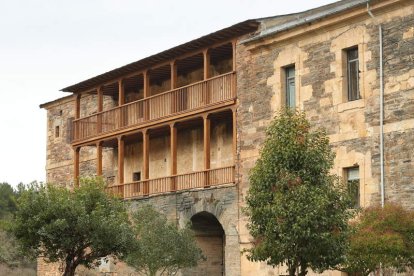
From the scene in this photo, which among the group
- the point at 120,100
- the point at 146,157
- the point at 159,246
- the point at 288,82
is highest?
the point at 120,100

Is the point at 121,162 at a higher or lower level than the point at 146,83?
lower

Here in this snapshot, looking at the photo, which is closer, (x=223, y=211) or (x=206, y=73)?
(x=223, y=211)

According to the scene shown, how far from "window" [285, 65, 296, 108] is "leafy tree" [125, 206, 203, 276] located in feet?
16.7

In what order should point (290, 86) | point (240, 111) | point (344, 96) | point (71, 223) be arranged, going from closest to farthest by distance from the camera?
point (71, 223) < point (344, 96) < point (290, 86) < point (240, 111)

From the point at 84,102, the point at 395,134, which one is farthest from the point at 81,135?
the point at 395,134

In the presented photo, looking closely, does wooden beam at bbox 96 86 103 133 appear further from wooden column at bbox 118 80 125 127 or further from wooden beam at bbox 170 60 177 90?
wooden beam at bbox 170 60 177 90

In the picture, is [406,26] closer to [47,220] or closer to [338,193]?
[338,193]

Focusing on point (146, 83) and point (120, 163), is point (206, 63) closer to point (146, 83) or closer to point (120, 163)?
point (146, 83)

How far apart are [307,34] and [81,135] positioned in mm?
14211

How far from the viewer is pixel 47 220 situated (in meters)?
22.4

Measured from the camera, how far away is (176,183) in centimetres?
3189

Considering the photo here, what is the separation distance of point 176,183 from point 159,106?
3.08m

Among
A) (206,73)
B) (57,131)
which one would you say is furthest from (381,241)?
(57,131)

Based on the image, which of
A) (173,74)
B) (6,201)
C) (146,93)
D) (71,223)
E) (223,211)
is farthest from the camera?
(6,201)
